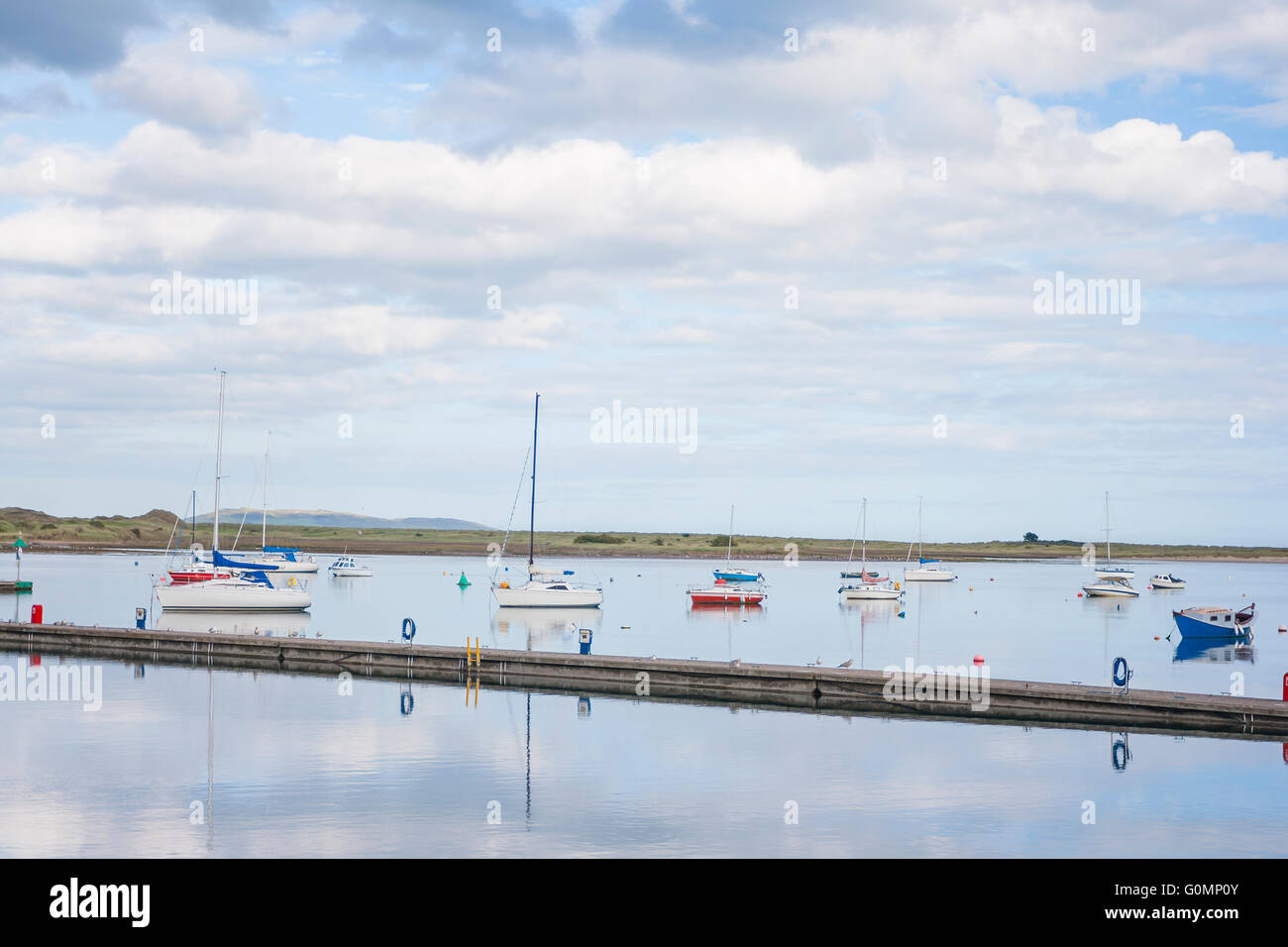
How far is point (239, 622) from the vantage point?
76.4m

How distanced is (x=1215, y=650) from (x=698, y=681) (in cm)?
4609

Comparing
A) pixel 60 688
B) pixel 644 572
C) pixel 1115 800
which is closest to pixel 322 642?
pixel 60 688

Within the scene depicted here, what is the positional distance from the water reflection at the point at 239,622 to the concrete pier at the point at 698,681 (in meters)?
12.1

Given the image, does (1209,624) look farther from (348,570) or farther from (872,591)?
(348,570)

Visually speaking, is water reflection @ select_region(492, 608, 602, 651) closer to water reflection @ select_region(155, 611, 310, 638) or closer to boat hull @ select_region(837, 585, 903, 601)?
water reflection @ select_region(155, 611, 310, 638)

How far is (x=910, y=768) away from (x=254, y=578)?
60050 mm

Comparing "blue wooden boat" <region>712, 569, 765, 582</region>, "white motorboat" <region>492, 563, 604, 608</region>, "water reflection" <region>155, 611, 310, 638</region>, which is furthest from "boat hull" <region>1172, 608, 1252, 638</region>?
"water reflection" <region>155, 611, 310, 638</region>

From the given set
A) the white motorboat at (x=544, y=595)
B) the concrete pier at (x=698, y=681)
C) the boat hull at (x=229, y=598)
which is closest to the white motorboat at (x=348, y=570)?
the white motorboat at (x=544, y=595)

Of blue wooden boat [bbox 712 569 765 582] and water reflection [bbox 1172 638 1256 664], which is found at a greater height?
blue wooden boat [bbox 712 569 765 582]

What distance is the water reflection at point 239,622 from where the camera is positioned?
70.7m

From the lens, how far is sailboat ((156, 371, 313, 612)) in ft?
256

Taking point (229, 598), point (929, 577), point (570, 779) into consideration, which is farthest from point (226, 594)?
point (929, 577)

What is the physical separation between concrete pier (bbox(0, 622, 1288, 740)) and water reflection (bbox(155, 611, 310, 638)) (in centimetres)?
1211
